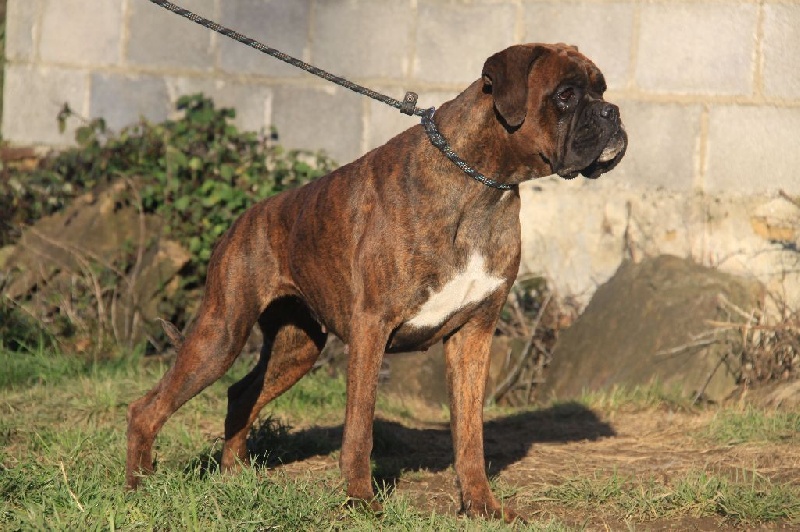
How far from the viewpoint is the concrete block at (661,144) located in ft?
25.9

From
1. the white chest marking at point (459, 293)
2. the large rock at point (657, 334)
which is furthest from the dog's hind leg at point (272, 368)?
the large rock at point (657, 334)

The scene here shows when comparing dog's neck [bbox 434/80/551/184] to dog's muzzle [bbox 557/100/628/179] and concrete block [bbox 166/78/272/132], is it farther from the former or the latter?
Result: concrete block [bbox 166/78/272/132]

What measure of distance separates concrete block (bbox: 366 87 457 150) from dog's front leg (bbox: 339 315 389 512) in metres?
3.98

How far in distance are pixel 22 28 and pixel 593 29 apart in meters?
4.37

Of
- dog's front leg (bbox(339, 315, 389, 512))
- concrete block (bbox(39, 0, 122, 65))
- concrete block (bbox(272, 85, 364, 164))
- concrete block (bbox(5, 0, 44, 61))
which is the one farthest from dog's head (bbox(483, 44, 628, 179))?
concrete block (bbox(5, 0, 44, 61))

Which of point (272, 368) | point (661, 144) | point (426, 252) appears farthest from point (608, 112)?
point (661, 144)

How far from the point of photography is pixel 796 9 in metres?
7.64

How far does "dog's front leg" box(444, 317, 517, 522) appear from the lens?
4766mm

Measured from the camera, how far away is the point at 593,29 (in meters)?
8.01

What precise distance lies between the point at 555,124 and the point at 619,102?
365cm

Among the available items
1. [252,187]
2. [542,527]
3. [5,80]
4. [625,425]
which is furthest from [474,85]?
[5,80]

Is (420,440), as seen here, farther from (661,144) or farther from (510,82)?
(661,144)

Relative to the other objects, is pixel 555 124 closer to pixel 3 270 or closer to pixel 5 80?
pixel 3 270

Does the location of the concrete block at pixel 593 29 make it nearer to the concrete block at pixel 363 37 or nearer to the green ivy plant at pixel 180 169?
the concrete block at pixel 363 37
